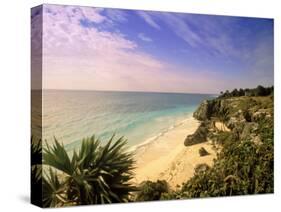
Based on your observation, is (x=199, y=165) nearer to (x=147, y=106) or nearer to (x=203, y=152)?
(x=203, y=152)

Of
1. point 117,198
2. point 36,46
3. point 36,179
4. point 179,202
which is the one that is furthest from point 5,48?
point 179,202

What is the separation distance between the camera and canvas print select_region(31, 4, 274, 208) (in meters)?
8.89

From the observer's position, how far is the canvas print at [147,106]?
8.89 m

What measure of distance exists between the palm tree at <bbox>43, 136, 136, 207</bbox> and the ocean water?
14 cm

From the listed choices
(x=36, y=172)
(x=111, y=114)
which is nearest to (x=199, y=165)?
(x=111, y=114)

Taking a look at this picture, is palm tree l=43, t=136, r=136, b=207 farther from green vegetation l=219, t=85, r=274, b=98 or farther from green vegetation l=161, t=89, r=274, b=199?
green vegetation l=219, t=85, r=274, b=98

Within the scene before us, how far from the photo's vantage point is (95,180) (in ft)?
29.7

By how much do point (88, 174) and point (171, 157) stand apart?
4.27ft

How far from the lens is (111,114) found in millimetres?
9258

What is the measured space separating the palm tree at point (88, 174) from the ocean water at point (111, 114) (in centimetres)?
14

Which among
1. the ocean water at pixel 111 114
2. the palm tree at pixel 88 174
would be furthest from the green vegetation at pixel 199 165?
the ocean water at pixel 111 114

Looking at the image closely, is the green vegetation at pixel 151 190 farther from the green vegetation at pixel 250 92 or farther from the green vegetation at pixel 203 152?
the green vegetation at pixel 250 92

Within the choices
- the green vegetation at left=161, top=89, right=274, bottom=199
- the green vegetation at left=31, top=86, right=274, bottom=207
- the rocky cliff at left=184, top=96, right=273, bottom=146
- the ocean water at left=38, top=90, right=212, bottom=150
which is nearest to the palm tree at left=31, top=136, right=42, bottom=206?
the green vegetation at left=31, top=86, right=274, bottom=207

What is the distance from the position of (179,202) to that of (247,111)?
175cm
